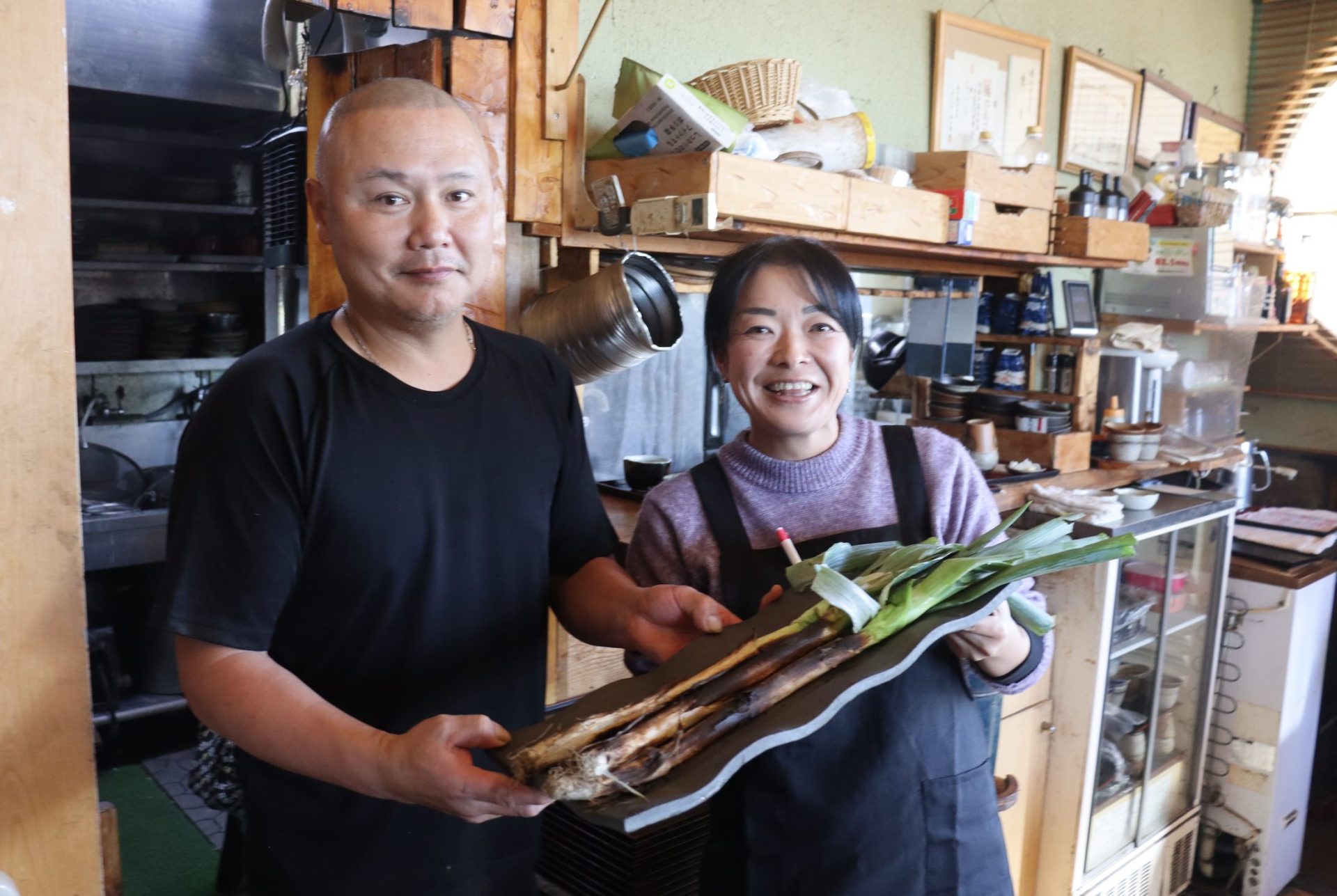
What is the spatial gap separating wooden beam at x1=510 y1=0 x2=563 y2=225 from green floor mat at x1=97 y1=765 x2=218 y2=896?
1.98m

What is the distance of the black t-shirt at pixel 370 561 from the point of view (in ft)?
4.01

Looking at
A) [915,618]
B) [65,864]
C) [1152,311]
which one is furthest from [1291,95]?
[65,864]

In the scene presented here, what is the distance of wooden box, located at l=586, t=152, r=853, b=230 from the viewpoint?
238 cm

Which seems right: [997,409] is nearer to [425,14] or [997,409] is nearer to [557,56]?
[557,56]

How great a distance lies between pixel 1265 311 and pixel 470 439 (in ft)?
17.0

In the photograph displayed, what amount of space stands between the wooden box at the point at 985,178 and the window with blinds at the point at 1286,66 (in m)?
3.35

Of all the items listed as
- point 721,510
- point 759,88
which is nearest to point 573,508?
point 721,510

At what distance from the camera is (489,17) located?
2.24 m

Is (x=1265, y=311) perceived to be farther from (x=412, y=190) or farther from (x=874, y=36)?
(x=412, y=190)

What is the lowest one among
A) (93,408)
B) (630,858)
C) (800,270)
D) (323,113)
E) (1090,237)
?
(630,858)

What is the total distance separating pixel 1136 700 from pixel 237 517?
3091mm

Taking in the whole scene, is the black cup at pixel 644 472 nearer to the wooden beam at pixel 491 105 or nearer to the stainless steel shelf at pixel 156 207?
the wooden beam at pixel 491 105

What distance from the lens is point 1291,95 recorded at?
19.5ft

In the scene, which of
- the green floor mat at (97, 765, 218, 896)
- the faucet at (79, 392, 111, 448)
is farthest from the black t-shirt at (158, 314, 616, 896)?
the faucet at (79, 392, 111, 448)
